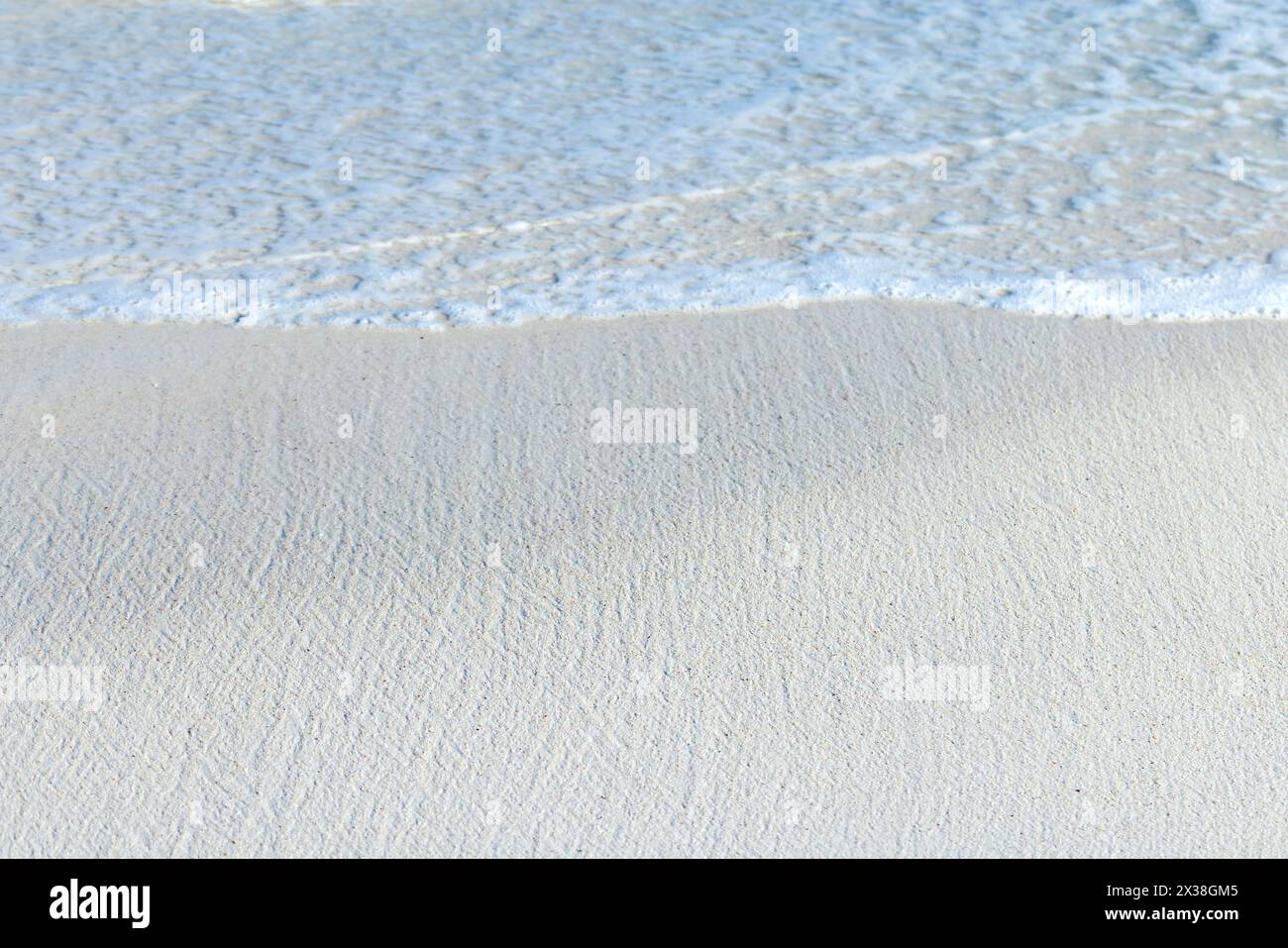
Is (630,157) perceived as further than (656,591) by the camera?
Yes

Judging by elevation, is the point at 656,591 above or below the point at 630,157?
above

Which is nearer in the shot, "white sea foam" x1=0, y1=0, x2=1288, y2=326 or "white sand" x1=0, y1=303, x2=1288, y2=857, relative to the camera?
"white sand" x1=0, y1=303, x2=1288, y2=857

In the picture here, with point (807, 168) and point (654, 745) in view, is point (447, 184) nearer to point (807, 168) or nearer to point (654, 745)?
point (807, 168)

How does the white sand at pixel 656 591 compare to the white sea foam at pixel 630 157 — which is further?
the white sea foam at pixel 630 157

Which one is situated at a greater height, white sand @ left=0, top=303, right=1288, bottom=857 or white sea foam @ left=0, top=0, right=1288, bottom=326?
white sand @ left=0, top=303, right=1288, bottom=857
